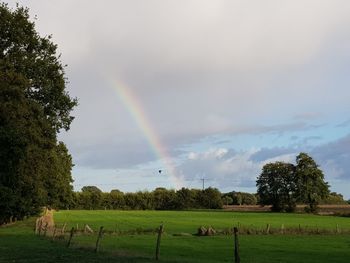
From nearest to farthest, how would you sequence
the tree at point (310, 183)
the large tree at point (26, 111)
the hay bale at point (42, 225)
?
the large tree at point (26, 111) < the hay bale at point (42, 225) < the tree at point (310, 183)

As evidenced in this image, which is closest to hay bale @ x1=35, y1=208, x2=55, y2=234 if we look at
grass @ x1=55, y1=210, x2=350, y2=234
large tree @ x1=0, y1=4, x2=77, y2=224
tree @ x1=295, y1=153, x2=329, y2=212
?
large tree @ x1=0, y1=4, x2=77, y2=224

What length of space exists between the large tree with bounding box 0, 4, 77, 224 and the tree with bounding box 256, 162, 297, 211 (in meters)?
131

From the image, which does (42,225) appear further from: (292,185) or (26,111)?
(292,185)

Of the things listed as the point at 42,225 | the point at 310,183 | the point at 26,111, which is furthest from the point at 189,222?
the point at 310,183

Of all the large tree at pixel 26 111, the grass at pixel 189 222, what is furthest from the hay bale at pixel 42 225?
the grass at pixel 189 222

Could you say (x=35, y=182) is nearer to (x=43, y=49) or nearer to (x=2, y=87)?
(x=2, y=87)

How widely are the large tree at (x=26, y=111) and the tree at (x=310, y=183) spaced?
128 meters

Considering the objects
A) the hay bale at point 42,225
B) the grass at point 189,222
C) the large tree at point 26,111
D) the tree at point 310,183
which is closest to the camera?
the large tree at point 26,111

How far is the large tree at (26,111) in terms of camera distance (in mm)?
42525

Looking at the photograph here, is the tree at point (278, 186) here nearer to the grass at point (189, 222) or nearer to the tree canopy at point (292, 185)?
the tree canopy at point (292, 185)

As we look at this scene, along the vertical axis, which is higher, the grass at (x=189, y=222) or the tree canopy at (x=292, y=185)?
the tree canopy at (x=292, y=185)

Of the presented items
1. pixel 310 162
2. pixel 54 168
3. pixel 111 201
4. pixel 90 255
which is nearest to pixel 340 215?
pixel 310 162

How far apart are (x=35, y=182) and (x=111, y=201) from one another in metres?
152

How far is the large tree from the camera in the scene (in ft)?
140
